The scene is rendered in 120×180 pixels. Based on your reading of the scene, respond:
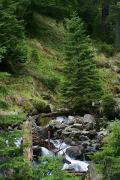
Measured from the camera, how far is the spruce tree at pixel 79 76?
30.4m

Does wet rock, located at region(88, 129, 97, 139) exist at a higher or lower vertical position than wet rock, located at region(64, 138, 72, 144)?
lower

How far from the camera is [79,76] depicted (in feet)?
102

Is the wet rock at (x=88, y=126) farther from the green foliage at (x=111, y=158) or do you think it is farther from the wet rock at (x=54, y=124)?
the green foliage at (x=111, y=158)

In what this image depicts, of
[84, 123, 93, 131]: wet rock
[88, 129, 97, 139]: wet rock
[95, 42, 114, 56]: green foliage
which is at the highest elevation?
[88, 129, 97, 139]: wet rock

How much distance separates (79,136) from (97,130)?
217cm

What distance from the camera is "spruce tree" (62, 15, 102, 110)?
30375 mm

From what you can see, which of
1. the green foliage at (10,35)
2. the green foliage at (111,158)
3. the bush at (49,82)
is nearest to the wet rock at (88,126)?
the green foliage at (10,35)

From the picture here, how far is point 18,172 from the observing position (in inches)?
508

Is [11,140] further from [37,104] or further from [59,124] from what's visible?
[37,104]

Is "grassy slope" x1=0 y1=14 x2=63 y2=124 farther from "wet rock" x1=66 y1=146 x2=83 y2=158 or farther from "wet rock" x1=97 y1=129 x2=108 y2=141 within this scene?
"wet rock" x1=97 y1=129 x2=108 y2=141

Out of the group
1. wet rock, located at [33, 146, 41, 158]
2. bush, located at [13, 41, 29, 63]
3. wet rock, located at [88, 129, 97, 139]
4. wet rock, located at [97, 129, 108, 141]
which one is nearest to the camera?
wet rock, located at [33, 146, 41, 158]

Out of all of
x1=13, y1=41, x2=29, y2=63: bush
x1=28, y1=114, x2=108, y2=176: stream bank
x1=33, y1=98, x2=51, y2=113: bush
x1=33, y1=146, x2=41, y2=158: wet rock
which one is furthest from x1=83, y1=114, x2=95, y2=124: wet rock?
x1=13, y1=41, x2=29, y2=63: bush

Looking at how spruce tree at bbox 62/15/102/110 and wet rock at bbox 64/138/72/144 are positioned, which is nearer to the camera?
wet rock at bbox 64/138/72/144

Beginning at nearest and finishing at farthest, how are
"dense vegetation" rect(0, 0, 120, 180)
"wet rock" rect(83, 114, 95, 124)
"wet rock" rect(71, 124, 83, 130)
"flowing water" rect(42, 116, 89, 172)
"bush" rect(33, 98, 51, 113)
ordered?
"dense vegetation" rect(0, 0, 120, 180), "flowing water" rect(42, 116, 89, 172), "wet rock" rect(71, 124, 83, 130), "wet rock" rect(83, 114, 95, 124), "bush" rect(33, 98, 51, 113)
